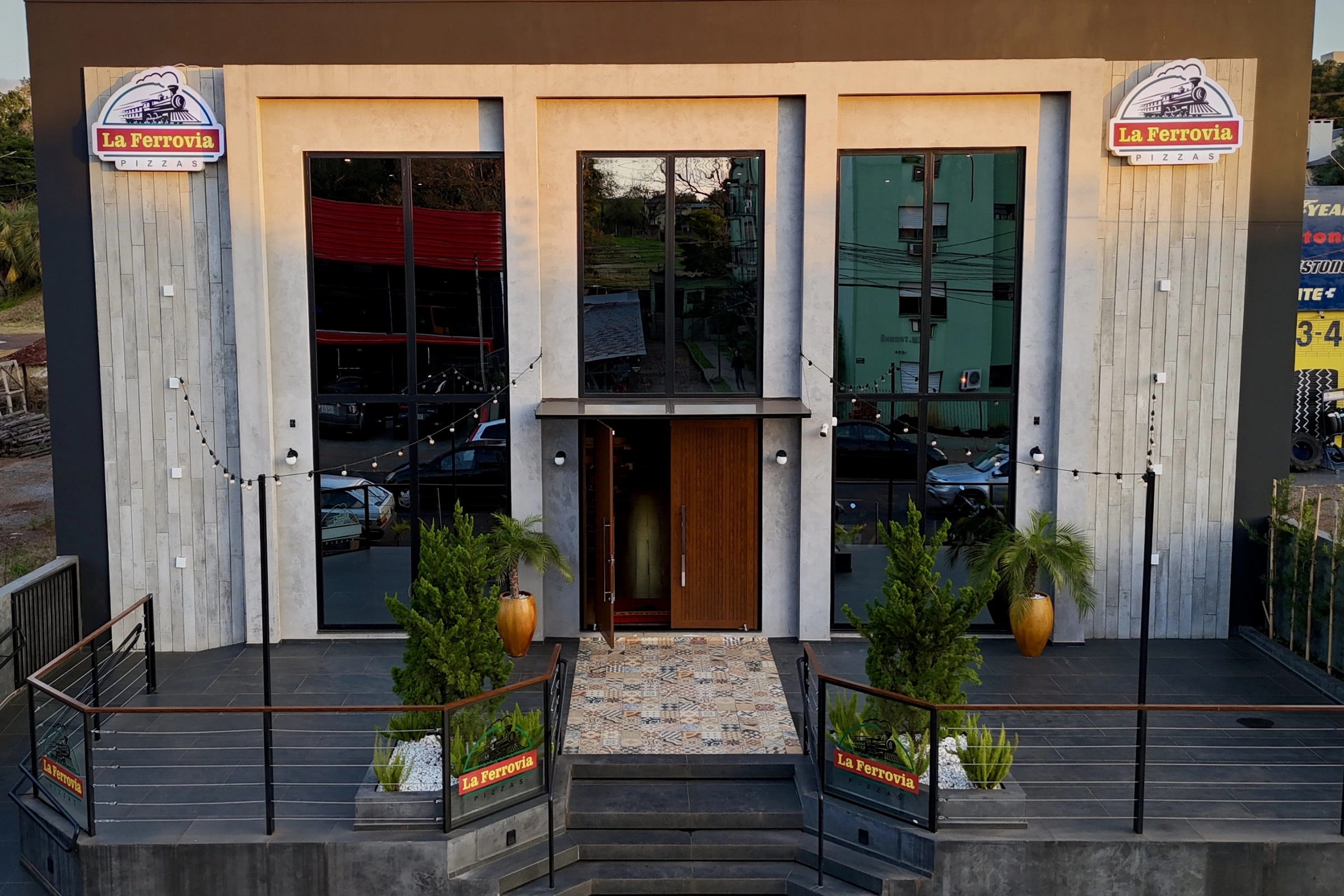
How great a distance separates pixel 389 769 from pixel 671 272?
21.0 feet

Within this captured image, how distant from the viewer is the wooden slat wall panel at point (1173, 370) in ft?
41.5

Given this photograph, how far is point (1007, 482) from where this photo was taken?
1307cm

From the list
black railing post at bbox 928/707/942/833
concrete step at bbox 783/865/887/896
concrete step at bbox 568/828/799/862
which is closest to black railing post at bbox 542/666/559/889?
concrete step at bbox 568/828/799/862

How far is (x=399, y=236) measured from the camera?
42.0 feet

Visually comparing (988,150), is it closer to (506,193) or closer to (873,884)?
(506,193)

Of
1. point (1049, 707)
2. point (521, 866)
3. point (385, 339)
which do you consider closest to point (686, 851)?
point (521, 866)

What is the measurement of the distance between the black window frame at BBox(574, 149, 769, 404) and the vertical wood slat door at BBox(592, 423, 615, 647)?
2.05ft

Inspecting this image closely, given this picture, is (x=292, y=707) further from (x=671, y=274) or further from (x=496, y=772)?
(x=671, y=274)

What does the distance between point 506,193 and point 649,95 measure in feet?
6.09

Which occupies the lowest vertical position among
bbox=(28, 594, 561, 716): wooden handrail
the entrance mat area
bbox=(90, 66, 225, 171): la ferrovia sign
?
the entrance mat area

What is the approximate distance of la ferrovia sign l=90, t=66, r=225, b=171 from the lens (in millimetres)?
12219

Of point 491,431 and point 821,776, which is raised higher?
point 491,431

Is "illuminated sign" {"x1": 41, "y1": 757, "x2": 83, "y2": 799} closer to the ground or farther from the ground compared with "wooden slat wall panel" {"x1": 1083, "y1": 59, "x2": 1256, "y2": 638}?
closer to the ground

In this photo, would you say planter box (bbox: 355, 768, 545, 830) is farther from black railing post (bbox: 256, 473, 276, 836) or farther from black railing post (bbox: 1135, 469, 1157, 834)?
black railing post (bbox: 1135, 469, 1157, 834)
